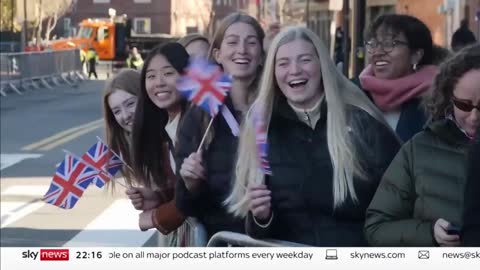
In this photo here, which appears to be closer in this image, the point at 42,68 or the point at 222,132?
the point at 222,132

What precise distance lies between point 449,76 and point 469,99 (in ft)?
0.27

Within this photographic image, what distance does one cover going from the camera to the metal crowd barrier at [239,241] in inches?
114

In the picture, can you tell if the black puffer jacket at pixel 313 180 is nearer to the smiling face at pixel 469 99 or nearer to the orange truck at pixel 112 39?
the smiling face at pixel 469 99

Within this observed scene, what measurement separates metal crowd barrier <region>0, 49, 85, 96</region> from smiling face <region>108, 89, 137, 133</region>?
0.36 metres

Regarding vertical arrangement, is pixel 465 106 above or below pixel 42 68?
above

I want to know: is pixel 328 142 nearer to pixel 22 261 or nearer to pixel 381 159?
pixel 381 159

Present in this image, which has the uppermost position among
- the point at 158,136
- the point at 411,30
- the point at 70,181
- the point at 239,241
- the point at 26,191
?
the point at 411,30

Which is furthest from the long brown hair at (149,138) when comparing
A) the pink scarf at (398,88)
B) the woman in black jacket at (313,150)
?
the pink scarf at (398,88)

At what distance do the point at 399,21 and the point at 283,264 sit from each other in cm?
81

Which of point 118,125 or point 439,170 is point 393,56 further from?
point 118,125

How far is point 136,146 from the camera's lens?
11.2 ft

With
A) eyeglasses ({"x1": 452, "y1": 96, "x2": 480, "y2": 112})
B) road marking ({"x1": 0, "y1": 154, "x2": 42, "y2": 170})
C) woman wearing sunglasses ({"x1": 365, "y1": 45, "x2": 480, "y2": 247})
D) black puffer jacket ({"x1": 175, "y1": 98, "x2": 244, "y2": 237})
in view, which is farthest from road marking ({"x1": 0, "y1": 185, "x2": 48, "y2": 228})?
eyeglasses ({"x1": 452, "y1": 96, "x2": 480, "y2": 112})

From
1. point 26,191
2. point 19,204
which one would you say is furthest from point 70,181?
point 26,191

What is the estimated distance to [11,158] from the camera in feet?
42.3
